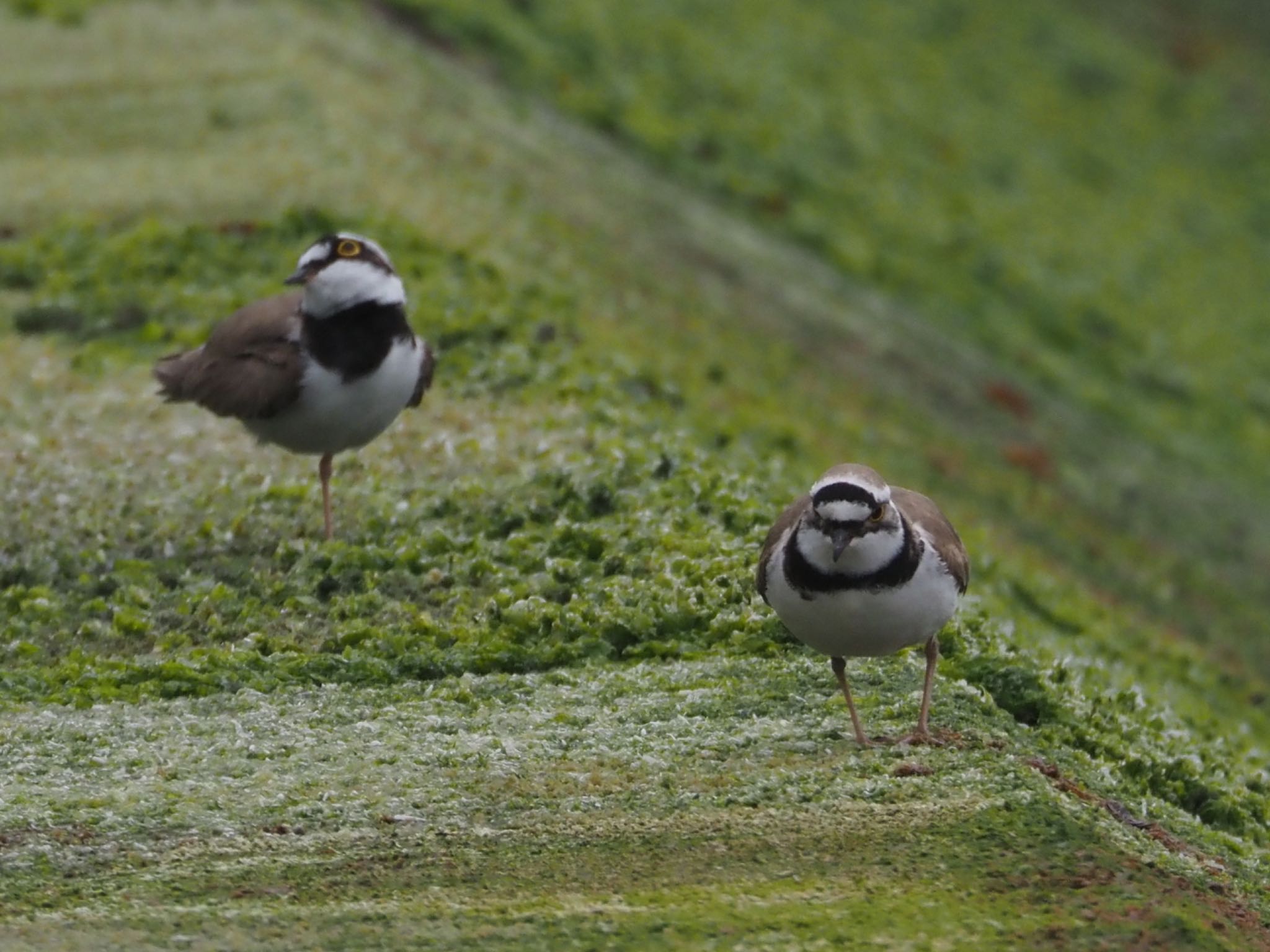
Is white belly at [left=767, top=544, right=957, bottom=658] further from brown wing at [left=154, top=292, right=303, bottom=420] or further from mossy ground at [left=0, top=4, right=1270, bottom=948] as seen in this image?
brown wing at [left=154, top=292, right=303, bottom=420]

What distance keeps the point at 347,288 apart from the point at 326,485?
6.47 ft

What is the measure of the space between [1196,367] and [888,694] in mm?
22061

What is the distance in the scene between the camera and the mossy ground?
10.9m

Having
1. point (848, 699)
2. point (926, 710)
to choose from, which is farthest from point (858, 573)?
point (926, 710)

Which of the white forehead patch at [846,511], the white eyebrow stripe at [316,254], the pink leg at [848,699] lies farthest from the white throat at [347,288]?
the white forehead patch at [846,511]

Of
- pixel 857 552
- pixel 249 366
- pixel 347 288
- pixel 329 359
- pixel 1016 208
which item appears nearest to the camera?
pixel 857 552

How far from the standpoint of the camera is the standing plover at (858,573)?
452 inches

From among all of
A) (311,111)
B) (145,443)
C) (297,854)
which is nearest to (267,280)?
(145,443)

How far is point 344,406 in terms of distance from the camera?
15430 mm

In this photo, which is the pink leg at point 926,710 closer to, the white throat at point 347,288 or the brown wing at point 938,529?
the brown wing at point 938,529

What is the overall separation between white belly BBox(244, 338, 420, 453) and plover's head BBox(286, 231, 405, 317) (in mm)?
455

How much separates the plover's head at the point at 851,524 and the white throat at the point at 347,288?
16.5ft

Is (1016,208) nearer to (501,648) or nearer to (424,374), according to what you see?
(424,374)

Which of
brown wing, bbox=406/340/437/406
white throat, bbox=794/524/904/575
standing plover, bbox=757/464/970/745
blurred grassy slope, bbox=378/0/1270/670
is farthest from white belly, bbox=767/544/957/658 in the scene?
blurred grassy slope, bbox=378/0/1270/670
